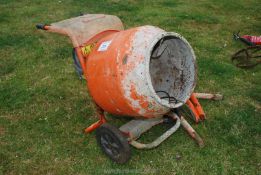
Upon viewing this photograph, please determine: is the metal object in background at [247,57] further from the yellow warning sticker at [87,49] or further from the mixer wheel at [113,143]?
the mixer wheel at [113,143]

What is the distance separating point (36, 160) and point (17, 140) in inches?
21.0

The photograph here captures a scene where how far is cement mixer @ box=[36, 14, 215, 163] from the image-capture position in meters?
3.66

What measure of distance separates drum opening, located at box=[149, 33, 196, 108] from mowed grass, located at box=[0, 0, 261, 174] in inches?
29.8

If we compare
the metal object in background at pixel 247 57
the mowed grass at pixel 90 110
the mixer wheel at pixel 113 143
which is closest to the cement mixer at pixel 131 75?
the mixer wheel at pixel 113 143

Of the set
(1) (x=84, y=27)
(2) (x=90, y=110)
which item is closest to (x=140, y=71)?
(1) (x=84, y=27)

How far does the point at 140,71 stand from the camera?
3.59 meters

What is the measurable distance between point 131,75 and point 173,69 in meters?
0.87

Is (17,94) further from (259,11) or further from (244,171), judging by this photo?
(259,11)

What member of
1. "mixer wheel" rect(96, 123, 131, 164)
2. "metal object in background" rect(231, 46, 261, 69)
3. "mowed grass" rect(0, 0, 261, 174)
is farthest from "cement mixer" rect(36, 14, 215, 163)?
"metal object in background" rect(231, 46, 261, 69)

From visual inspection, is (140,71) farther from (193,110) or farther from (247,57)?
(247,57)

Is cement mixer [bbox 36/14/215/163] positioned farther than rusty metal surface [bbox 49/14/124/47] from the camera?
No

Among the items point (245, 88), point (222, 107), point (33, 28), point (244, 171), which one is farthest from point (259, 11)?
point (244, 171)

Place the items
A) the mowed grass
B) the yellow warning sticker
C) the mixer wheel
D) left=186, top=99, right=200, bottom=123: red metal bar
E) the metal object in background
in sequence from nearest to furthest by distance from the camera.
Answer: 1. the mixer wheel
2. the mowed grass
3. the yellow warning sticker
4. left=186, top=99, right=200, bottom=123: red metal bar
5. the metal object in background

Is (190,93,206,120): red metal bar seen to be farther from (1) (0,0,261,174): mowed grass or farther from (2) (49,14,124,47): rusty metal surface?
(2) (49,14,124,47): rusty metal surface
